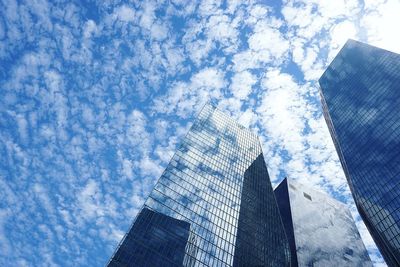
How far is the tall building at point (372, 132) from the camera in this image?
7506cm

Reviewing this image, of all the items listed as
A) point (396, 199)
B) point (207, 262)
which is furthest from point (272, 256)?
point (396, 199)

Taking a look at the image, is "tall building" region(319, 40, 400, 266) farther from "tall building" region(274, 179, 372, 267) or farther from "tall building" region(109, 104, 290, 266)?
"tall building" region(109, 104, 290, 266)

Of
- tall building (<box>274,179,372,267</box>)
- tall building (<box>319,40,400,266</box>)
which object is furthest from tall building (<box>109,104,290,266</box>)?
tall building (<box>319,40,400,266</box>)

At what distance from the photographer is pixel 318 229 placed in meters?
109

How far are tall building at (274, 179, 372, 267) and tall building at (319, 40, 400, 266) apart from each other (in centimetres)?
1911

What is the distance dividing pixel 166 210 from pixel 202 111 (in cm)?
5093

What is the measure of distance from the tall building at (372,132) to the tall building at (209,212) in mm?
26061

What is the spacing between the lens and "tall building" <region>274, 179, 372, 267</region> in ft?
321

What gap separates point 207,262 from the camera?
6153cm

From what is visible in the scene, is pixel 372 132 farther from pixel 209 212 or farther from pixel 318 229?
pixel 209 212

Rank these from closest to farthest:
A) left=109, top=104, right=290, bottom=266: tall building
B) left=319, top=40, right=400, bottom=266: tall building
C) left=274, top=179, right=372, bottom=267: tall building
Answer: left=109, top=104, right=290, bottom=266: tall building
left=319, top=40, right=400, bottom=266: tall building
left=274, top=179, right=372, bottom=267: tall building

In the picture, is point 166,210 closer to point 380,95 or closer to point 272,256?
point 272,256

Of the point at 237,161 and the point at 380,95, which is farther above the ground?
the point at 380,95

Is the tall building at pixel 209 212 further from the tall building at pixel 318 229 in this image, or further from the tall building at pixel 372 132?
the tall building at pixel 372 132
